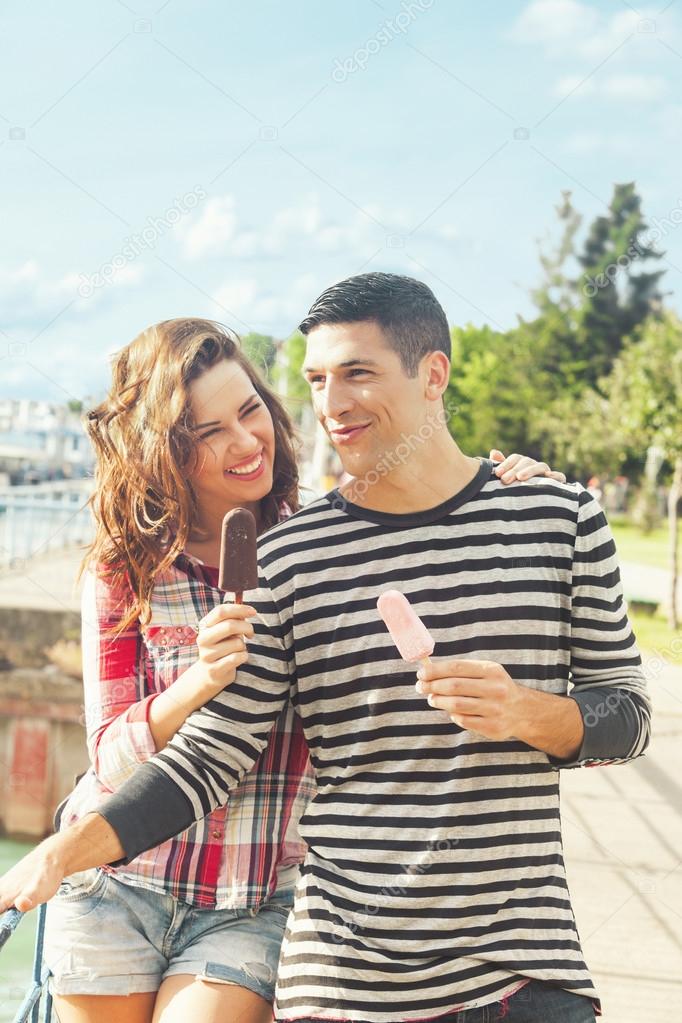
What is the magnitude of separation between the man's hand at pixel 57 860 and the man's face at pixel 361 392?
2.93 ft

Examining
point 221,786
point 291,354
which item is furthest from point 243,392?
point 291,354

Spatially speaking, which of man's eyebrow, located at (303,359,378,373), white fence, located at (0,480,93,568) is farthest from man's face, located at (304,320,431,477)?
white fence, located at (0,480,93,568)

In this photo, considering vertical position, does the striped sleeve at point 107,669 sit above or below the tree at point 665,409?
below

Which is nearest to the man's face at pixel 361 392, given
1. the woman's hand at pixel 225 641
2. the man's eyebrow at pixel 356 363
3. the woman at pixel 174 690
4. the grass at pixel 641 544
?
the man's eyebrow at pixel 356 363

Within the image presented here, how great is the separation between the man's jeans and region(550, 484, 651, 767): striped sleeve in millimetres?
421

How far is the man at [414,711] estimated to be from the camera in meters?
2.06

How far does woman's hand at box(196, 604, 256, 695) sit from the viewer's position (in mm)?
2184

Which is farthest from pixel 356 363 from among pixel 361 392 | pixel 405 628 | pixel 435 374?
pixel 405 628

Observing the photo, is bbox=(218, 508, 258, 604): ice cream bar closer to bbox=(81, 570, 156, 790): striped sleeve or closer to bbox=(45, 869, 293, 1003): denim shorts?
bbox=(81, 570, 156, 790): striped sleeve

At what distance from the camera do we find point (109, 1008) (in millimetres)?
2354

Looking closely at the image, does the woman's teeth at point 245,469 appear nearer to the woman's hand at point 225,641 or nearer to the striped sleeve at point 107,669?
the striped sleeve at point 107,669

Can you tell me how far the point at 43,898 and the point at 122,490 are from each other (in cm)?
109

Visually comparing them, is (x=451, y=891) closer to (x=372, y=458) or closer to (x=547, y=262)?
(x=372, y=458)

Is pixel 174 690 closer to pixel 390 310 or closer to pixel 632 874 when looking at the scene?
pixel 390 310
